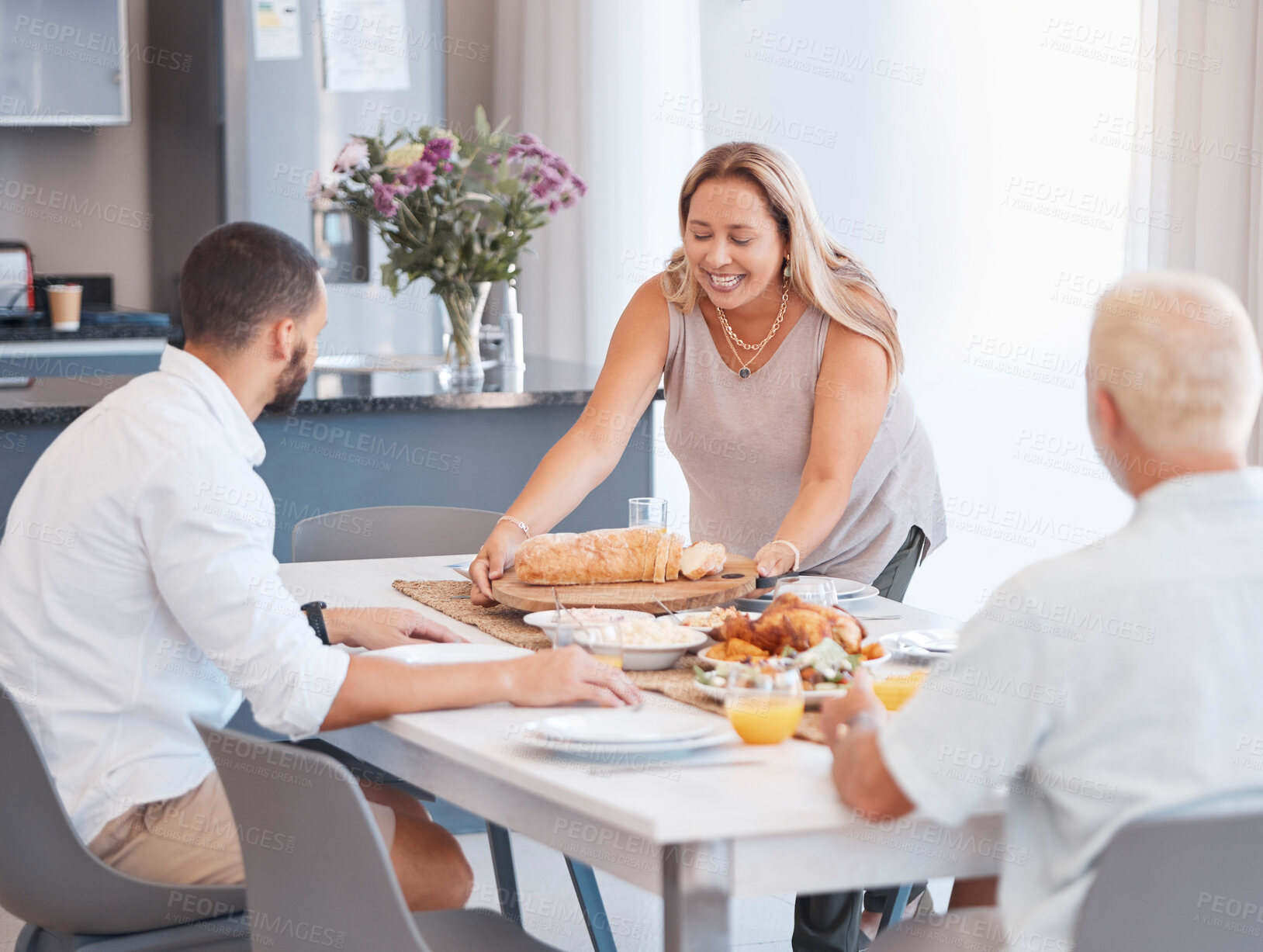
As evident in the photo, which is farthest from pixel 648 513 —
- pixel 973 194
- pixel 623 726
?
pixel 973 194

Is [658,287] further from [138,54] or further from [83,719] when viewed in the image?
[138,54]

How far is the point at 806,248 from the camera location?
2383mm

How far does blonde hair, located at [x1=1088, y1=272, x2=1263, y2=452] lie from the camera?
1.16 meters

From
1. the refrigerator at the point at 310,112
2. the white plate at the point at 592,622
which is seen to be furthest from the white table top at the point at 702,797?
the refrigerator at the point at 310,112

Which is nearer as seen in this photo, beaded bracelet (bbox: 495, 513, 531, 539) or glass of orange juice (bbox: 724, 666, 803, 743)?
glass of orange juice (bbox: 724, 666, 803, 743)

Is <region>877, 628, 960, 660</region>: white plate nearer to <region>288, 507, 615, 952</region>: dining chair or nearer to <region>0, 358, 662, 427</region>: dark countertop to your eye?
<region>288, 507, 615, 952</region>: dining chair

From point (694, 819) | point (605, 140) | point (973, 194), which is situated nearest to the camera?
point (694, 819)

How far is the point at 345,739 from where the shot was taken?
67.2 inches

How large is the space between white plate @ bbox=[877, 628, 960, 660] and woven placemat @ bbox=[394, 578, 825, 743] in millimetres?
237

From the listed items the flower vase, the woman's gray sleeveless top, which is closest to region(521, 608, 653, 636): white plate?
the woman's gray sleeveless top

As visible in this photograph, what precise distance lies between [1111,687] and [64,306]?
14.8ft

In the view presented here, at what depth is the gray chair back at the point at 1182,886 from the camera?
3.59ft

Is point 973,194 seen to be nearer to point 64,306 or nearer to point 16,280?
point 64,306

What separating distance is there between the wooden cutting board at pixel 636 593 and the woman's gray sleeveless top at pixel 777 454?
0.36 metres
